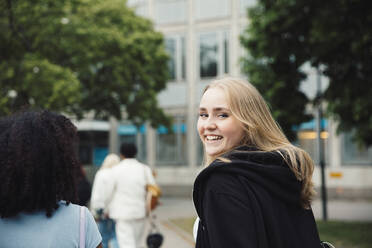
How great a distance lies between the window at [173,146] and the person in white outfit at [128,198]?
66.9 ft

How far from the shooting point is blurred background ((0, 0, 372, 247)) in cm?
1034

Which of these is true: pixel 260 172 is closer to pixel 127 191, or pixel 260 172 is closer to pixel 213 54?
pixel 127 191

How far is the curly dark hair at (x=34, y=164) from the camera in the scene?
6.96 ft

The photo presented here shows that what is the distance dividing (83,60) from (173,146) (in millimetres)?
11613

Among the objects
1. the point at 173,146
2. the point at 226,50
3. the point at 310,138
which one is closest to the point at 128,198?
the point at 310,138

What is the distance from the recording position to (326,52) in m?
10.2

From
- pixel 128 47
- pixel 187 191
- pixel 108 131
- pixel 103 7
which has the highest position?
pixel 103 7

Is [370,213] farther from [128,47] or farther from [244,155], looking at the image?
[244,155]

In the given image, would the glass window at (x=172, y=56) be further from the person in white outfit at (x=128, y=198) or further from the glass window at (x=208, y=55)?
the person in white outfit at (x=128, y=198)

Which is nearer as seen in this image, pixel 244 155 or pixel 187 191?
pixel 244 155

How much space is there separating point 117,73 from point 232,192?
1806 centimetres

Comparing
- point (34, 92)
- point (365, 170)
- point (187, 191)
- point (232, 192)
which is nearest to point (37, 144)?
point (232, 192)

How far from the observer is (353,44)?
9.47 m

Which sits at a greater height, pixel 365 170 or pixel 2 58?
pixel 2 58
